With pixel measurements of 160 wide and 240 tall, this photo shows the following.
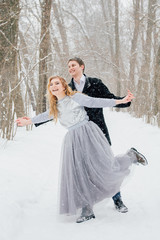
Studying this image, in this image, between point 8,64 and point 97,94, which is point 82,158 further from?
point 8,64

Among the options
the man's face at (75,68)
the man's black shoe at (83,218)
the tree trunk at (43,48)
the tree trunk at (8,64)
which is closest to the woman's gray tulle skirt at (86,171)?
the man's black shoe at (83,218)

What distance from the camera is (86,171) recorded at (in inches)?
98.5

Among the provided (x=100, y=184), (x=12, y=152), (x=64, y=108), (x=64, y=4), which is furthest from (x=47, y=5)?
(x=64, y=4)

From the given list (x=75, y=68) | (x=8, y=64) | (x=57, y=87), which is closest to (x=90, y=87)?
(x=75, y=68)

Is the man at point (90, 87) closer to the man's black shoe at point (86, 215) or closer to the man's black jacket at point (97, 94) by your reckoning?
the man's black jacket at point (97, 94)

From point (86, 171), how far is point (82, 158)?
14 centimetres

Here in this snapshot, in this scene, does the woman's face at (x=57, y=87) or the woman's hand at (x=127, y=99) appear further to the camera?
the woman's face at (x=57, y=87)

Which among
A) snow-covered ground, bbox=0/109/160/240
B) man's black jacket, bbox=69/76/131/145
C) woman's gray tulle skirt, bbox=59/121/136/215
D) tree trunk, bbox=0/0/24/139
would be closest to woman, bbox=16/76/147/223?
woman's gray tulle skirt, bbox=59/121/136/215

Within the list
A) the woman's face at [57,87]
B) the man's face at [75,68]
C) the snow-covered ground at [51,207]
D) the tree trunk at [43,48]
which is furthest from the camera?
the tree trunk at [43,48]

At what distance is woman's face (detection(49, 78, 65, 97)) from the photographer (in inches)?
101

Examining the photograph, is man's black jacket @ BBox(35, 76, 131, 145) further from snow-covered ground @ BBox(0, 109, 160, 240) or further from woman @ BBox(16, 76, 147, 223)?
snow-covered ground @ BBox(0, 109, 160, 240)

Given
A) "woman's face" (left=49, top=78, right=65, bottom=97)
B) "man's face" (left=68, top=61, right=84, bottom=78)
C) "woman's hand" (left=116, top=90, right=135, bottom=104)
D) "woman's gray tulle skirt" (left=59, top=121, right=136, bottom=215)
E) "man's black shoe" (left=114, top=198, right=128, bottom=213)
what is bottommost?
"man's black shoe" (left=114, top=198, right=128, bottom=213)

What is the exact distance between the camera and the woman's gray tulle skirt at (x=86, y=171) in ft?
8.02

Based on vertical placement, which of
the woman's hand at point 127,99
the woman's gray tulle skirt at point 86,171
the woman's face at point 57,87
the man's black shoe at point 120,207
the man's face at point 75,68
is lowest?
the man's black shoe at point 120,207
